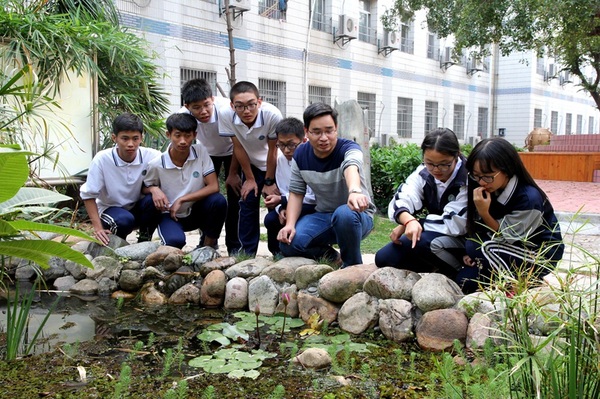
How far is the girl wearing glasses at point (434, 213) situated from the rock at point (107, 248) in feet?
6.11

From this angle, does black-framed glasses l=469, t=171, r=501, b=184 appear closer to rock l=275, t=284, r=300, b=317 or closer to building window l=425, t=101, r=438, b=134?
rock l=275, t=284, r=300, b=317

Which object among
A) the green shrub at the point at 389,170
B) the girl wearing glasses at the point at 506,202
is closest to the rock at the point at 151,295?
the girl wearing glasses at the point at 506,202

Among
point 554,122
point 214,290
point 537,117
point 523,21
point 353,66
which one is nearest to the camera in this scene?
point 214,290

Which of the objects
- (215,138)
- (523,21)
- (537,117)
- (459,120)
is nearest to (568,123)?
(537,117)

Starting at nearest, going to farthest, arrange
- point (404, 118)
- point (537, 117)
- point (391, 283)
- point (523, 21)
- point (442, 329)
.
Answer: point (442, 329) → point (391, 283) → point (523, 21) → point (404, 118) → point (537, 117)

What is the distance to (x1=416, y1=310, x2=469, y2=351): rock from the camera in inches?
106

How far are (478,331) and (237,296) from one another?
1491 millimetres

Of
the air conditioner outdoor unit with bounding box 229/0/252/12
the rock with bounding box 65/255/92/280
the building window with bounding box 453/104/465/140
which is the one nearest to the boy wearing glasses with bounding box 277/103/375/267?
the rock with bounding box 65/255/92/280

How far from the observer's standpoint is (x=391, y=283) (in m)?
2.96

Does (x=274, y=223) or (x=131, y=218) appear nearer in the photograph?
(x=274, y=223)

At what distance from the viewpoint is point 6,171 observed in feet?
6.44

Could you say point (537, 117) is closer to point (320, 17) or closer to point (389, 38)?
point (389, 38)

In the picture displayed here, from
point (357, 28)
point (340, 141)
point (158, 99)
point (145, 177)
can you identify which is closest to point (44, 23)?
point (158, 99)

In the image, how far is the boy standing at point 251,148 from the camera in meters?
4.21
